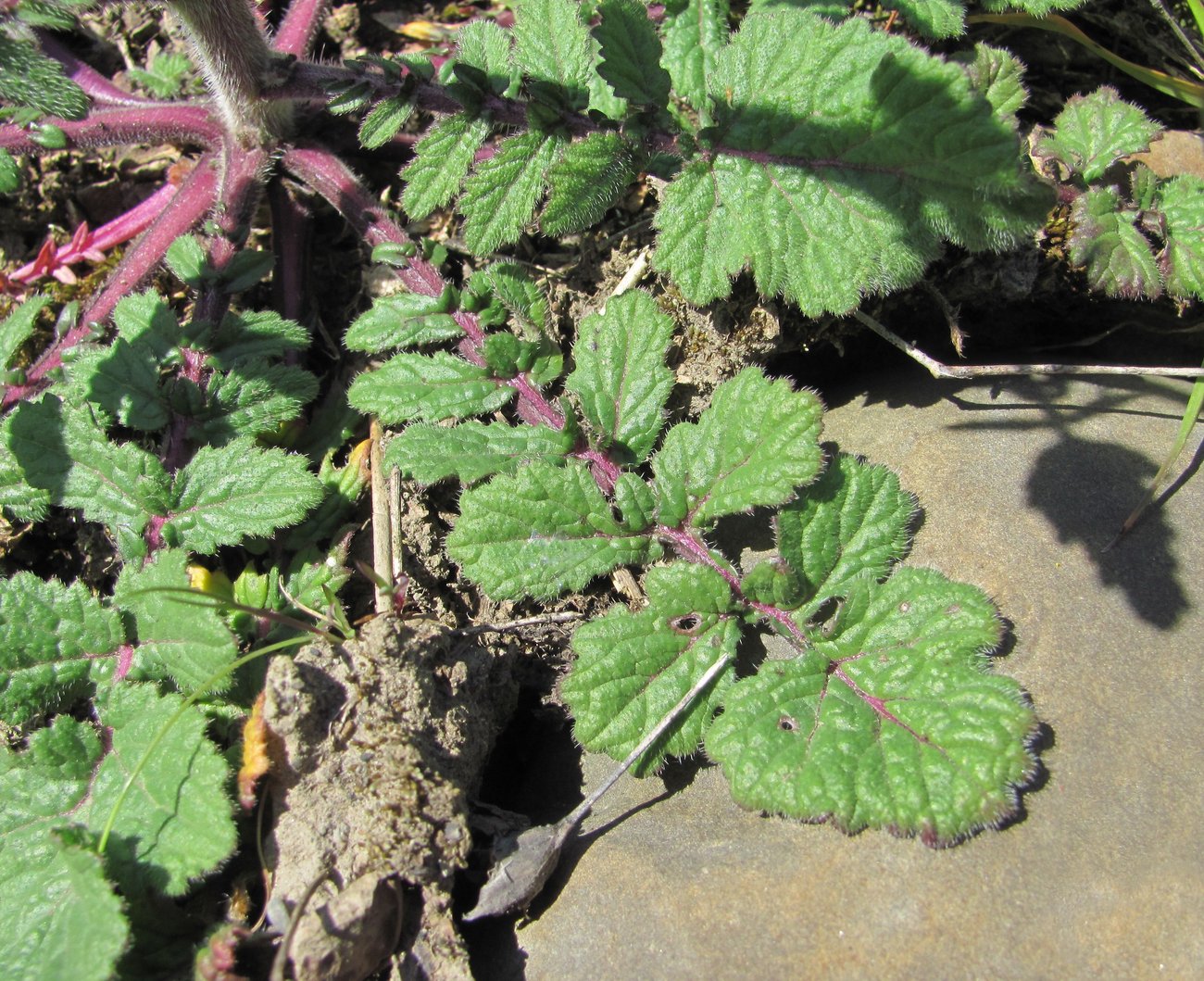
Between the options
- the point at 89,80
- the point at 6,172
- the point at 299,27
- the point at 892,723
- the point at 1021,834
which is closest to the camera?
the point at 1021,834

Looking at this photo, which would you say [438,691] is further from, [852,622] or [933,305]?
[933,305]

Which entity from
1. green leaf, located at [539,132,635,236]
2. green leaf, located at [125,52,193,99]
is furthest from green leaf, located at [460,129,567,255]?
green leaf, located at [125,52,193,99]

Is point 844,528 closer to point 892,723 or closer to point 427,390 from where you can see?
point 892,723

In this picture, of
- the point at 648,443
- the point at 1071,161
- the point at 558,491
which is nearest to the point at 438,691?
the point at 558,491

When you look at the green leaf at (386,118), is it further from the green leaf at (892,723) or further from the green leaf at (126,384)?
the green leaf at (892,723)

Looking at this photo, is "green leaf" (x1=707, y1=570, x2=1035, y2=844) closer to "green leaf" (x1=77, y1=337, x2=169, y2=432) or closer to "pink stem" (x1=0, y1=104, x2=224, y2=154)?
"green leaf" (x1=77, y1=337, x2=169, y2=432)

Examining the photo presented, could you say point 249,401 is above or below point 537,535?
above

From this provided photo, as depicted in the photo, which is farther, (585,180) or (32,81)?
(585,180)

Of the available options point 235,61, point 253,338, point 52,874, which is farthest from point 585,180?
point 52,874
